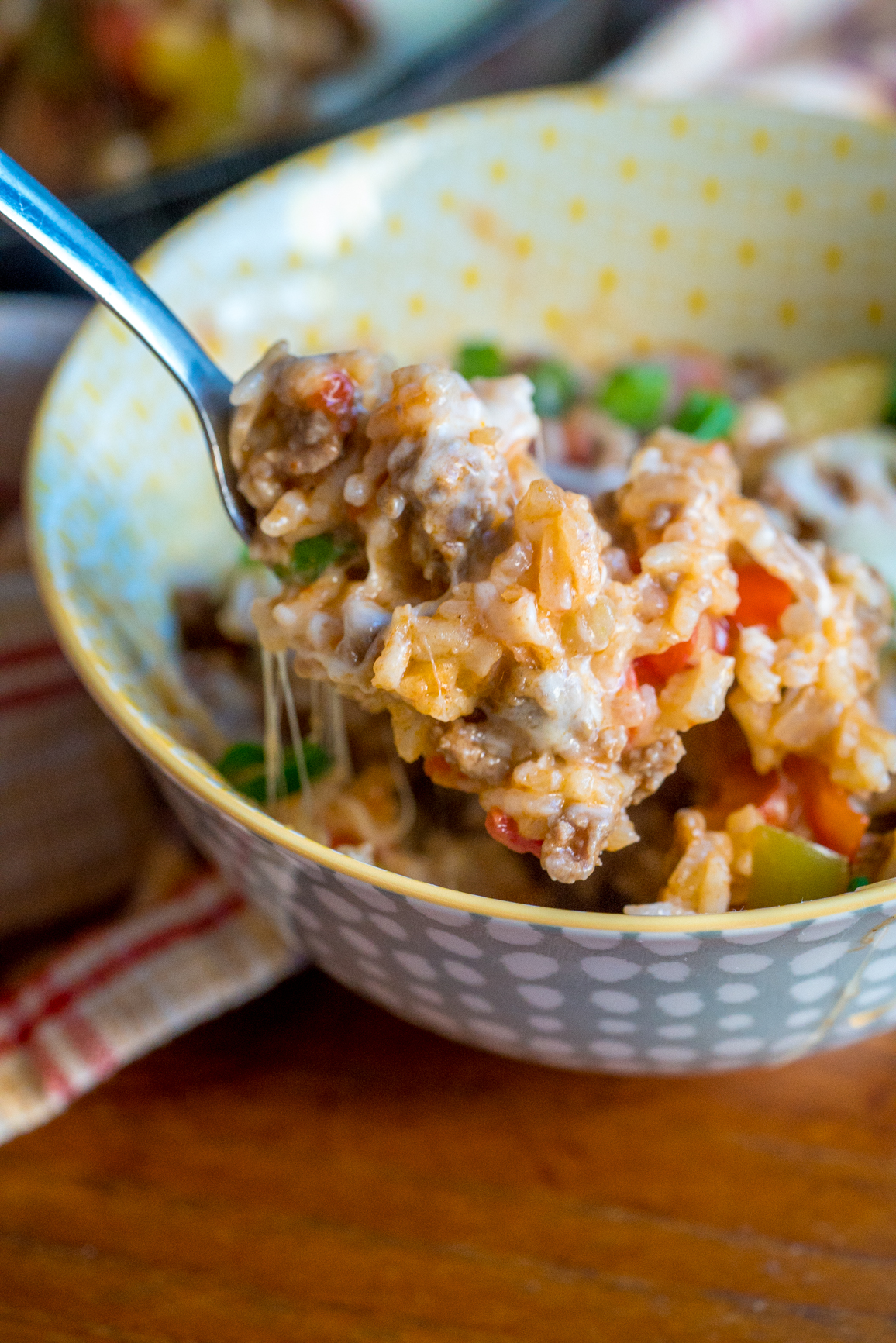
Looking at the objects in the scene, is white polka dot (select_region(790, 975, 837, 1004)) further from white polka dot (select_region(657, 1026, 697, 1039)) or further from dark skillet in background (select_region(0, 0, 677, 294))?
dark skillet in background (select_region(0, 0, 677, 294))

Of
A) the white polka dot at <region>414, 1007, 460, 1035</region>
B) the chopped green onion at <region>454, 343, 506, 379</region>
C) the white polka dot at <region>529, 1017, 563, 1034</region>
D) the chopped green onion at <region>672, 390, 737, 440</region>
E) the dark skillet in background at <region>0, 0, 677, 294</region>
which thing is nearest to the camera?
the white polka dot at <region>529, 1017, 563, 1034</region>

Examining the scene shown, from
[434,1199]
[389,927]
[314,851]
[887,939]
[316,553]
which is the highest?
[316,553]

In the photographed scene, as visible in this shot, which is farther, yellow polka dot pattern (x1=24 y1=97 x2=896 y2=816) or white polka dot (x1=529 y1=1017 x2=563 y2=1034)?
yellow polka dot pattern (x1=24 y1=97 x2=896 y2=816)

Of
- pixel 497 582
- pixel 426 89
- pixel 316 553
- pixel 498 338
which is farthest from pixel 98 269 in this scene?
pixel 426 89

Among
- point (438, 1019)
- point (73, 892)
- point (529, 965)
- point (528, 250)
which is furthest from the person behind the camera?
point (528, 250)

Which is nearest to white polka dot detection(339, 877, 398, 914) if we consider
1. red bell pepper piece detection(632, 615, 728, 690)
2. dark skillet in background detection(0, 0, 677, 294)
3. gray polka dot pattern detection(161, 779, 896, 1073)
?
gray polka dot pattern detection(161, 779, 896, 1073)

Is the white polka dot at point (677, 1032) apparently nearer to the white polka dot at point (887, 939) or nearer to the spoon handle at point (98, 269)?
the white polka dot at point (887, 939)

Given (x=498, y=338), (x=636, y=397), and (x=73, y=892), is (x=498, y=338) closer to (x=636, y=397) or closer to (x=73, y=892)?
(x=636, y=397)
